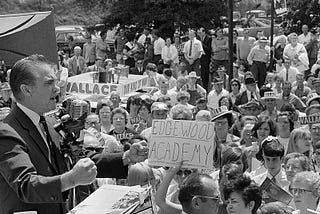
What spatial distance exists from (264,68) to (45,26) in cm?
612

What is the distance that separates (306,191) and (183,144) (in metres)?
1.16

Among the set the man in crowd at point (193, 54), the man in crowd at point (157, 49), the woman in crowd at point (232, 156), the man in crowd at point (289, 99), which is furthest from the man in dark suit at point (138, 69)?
the woman in crowd at point (232, 156)

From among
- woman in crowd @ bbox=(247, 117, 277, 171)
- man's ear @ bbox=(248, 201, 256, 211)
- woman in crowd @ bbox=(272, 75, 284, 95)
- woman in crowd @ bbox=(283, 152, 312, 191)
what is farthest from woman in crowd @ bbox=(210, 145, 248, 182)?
woman in crowd @ bbox=(272, 75, 284, 95)

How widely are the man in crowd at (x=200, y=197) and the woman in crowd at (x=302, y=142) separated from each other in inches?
141

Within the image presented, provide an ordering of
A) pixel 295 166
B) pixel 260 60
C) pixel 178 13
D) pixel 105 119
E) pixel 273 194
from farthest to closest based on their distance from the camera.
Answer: pixel 178 13 < pixel 260 60 < pixel 105 119 < pixel 295 166 < pixel 273 194

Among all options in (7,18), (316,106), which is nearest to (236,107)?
(316,106)

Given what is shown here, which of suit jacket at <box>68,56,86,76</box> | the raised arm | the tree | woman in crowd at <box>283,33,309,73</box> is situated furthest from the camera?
the tree

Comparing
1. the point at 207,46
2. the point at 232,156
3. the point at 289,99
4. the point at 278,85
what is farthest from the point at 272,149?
the point at 207,46

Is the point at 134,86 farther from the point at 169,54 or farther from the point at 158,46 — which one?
the point at 158,46

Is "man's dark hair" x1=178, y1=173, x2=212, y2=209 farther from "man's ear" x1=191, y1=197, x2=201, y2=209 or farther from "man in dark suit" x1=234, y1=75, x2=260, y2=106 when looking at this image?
"man in dark suit" x1=234, y1=75, x2=260, y2=106

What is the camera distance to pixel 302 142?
23.8 feet

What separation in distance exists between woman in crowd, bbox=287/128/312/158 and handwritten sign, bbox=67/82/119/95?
6.30 m

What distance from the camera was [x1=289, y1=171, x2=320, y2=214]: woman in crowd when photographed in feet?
15.9

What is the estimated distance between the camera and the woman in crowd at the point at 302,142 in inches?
285
